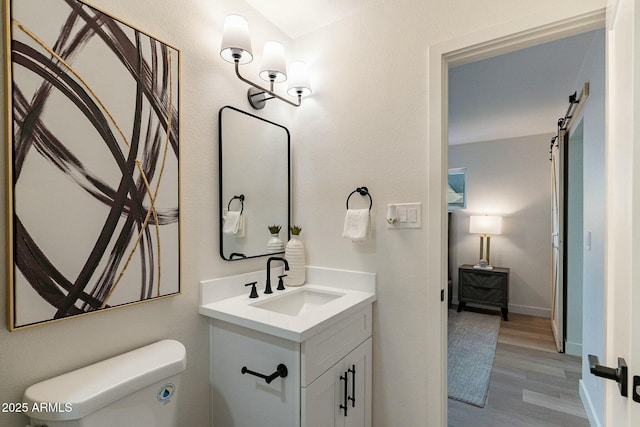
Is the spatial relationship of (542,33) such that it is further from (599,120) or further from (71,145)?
(71,145)

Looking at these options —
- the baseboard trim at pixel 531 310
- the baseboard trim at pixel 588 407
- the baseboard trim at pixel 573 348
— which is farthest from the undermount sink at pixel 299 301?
the baseboard trim at pixel 531 310

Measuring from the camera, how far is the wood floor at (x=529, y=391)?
76.3 inches

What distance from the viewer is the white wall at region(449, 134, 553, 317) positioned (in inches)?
157

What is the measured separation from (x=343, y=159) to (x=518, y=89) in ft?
6.83

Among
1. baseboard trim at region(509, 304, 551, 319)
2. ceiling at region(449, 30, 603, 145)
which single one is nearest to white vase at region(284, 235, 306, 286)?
ceiling at region(449, 30, 603, 145)

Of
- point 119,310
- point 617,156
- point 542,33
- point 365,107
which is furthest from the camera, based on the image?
point 365,107

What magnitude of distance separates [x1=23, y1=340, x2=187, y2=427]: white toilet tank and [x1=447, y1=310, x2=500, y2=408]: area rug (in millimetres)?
1962

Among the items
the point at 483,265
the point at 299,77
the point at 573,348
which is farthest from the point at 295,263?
the point at 483,265

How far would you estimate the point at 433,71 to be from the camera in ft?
4.73

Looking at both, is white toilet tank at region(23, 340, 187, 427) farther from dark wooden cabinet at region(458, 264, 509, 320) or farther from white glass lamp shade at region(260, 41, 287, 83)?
dark wooden cabinet at region(458, 264, 509, 320)

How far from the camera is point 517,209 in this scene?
4141mm

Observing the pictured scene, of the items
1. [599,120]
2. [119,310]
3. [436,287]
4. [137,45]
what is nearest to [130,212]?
[119,310]

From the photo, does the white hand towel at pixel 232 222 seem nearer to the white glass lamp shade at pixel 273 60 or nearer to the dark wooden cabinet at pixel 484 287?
the white glass lamp shade at pixel 273 60

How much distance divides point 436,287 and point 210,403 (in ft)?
3.85
